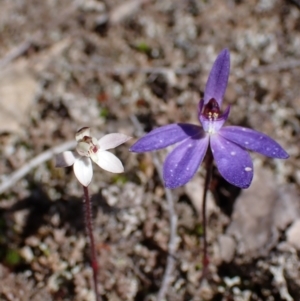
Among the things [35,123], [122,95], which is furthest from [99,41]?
[35,123]

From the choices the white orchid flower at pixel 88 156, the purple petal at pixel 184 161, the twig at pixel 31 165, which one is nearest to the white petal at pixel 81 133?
the white orchid flower at pixel 88 156

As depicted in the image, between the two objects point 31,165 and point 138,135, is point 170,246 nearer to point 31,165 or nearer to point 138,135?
point 138,135

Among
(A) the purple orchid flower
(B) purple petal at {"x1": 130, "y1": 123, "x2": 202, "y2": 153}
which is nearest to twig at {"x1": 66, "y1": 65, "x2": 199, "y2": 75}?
(A) the purple orchid flower

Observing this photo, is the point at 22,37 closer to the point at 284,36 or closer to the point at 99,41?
the point at 99,41

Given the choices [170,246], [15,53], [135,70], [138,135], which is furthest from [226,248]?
[15,53]

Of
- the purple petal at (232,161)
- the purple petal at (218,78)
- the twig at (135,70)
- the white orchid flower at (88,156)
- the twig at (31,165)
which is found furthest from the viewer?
the twig at (135,70)

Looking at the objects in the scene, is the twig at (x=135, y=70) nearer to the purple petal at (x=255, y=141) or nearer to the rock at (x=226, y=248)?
the rock at (x=226, y=248)
